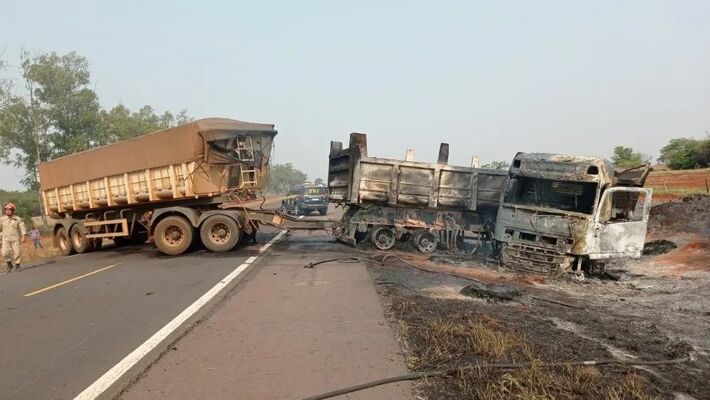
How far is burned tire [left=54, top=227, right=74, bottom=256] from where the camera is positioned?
14.6m

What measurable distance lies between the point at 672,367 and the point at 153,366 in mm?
4788

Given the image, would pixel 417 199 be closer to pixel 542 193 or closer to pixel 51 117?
pixel 542 193

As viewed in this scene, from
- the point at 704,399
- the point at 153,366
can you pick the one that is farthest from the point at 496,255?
the point at 153,366

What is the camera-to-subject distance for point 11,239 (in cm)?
1141

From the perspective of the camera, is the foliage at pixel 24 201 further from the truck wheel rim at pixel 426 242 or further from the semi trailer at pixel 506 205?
the truck wheel rim at pixel 426 242

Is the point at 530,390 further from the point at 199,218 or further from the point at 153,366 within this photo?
the point at 199,218

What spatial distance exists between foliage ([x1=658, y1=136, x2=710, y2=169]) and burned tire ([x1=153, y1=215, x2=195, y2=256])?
43434 mm

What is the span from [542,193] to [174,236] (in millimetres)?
9272

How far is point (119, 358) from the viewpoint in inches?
186

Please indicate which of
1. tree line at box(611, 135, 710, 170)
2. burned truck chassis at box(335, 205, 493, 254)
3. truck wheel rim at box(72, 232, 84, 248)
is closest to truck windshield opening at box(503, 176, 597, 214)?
burned truck chassis at box(335, 205, 493, 254)

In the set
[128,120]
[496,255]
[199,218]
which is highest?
[128,120]

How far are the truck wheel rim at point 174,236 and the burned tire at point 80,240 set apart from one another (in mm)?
3091

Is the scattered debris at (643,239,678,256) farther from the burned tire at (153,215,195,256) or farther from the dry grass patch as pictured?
the burned tire at (153,215,195,256)

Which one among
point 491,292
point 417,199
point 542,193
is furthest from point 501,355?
point 417,199
